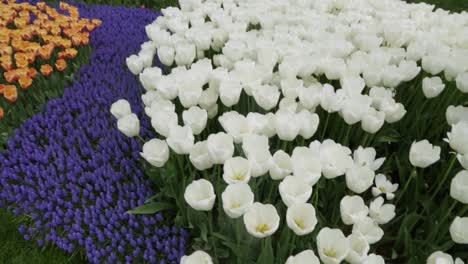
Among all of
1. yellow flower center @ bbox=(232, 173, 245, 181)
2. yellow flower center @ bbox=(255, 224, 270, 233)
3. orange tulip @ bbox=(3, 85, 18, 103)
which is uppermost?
yellow flower center @ bbox=(232, 173, 245, 181)

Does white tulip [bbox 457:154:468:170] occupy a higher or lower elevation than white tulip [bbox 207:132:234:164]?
higher

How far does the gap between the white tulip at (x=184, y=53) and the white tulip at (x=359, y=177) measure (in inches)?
56.5

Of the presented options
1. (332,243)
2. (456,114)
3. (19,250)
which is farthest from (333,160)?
(19,250)

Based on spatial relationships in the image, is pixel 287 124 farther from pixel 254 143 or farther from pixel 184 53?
pixel 184 53

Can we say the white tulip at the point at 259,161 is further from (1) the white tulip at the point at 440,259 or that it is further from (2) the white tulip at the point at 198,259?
(1) the white tulip at the point at 440,259

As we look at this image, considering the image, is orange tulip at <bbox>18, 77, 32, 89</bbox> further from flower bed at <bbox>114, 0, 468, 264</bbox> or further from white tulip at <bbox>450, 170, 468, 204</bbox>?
white tulip at <bbox>450, 170, 468, 204</bbox>

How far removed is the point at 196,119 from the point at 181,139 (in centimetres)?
24

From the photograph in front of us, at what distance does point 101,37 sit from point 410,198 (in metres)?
3.25

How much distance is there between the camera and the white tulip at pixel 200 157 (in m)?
1.96

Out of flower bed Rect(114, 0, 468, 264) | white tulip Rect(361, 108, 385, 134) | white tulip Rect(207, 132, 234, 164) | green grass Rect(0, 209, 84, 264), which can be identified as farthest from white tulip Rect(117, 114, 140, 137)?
white tulip Rect(361, 108, 385, 134)

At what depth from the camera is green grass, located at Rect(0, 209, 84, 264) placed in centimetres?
260

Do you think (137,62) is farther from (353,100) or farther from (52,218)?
(353,100)

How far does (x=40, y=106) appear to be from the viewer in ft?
10.8

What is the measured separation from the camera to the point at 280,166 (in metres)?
1.88
